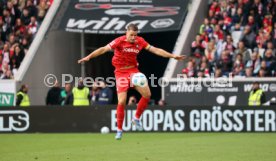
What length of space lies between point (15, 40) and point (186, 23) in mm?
7068

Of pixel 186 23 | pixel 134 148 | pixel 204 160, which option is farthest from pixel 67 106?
pixel 204 160

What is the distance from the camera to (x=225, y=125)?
938 inches

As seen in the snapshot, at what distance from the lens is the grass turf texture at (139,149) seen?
14.2 meters

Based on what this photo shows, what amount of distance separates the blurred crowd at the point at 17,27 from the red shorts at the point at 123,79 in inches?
548

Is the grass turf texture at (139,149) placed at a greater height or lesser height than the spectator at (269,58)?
lesser

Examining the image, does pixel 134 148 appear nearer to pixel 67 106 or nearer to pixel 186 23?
pixel 67 106

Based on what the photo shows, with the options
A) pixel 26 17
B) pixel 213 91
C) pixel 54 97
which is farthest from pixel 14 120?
pixel 26 17

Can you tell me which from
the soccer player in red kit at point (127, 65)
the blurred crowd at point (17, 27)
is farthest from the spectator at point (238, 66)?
the soccer player in red kit at point (127, 65)

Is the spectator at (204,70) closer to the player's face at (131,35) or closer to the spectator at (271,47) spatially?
→ the spectator at (271,47)

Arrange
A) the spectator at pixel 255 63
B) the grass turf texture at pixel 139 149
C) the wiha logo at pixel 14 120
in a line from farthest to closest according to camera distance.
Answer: the spectator at pixel 255 63 → the wiha logo at pixel 14 120 → the grass turf texture at pixel 139 149

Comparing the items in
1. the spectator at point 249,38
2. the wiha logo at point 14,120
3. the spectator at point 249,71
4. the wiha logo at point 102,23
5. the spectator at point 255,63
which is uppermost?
the wiha logo at point 102,23

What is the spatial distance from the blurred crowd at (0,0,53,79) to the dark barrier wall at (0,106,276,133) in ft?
19.7

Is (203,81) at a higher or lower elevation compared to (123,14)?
lower

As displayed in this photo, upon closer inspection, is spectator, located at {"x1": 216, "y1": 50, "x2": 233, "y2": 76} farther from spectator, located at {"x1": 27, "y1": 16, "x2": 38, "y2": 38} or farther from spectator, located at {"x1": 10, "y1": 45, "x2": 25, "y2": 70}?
spectator, located at {"x1": 27, "y1": 16, "x2": 38, "y2": 38}
